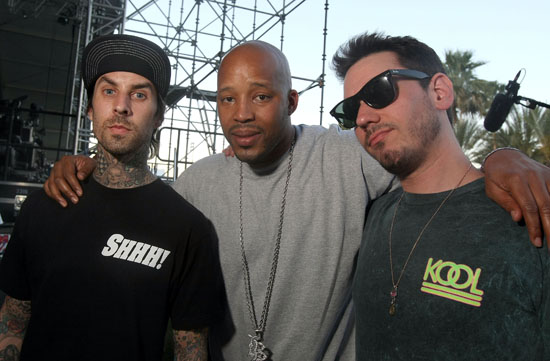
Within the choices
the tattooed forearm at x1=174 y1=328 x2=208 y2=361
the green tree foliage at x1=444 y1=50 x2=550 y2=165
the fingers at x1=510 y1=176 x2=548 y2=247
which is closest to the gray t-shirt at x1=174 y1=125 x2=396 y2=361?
the tattooed forearm at x1=174 y1=328 x2=208 y2=361

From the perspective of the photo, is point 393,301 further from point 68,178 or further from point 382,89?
point 68,178

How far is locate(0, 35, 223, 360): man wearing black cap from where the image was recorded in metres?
1.53

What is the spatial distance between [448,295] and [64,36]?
17.5 metres

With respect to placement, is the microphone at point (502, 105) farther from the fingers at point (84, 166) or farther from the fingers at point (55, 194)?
the fingers at point (55, 194)

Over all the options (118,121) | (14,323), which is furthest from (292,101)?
(14,323)

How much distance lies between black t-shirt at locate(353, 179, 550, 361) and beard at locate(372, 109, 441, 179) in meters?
0.13

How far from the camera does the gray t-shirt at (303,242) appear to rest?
1.72 meters

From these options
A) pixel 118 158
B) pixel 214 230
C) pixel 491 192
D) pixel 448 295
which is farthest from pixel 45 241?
pixel 491 192

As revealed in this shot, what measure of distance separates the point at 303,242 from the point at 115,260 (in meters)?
0.76

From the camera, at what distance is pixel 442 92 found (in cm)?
153

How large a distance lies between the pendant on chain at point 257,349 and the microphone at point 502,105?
5195 millimetres

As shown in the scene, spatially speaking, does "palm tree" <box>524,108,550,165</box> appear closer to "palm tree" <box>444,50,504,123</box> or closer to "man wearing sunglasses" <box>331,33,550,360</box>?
"palm tree" <box>444,50,504,123</box>

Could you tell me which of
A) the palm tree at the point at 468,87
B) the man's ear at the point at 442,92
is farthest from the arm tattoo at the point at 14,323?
the palm tree at the point at 468,87

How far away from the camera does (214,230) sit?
75.2 inches
